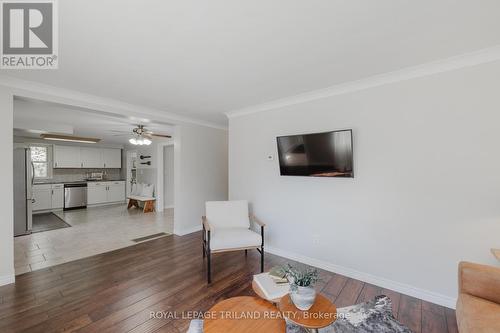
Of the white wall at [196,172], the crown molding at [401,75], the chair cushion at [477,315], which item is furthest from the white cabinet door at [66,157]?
the chair cushion at [477,315]

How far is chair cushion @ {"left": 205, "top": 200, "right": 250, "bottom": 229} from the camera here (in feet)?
10.5

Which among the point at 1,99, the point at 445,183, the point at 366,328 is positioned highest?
the point at 1,99

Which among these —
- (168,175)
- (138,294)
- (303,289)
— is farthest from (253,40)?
(168,175)

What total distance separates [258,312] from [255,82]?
7.60 feet

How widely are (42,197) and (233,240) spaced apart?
6.84 metres

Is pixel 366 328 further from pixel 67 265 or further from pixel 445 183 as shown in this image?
pixel 67 265

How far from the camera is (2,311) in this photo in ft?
6.49

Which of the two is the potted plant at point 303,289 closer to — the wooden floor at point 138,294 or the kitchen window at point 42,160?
the wooden floor at point 138,294

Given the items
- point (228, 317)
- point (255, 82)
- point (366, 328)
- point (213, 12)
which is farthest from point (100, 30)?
point (366, 328)

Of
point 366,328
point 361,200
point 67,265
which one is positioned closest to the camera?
point 366,328

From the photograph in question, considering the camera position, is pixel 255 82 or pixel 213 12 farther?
pixel 255 82

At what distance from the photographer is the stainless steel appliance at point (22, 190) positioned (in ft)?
12.8

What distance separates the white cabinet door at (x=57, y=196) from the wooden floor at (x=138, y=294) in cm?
485

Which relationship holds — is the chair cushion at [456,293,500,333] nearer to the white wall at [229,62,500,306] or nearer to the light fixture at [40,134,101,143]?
the white wall at [229,62,500,306]
